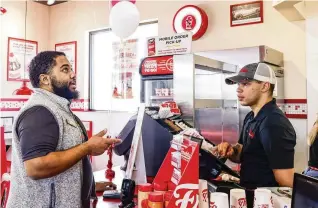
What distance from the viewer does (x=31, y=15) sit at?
214 inches

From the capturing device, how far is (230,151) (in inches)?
73.8

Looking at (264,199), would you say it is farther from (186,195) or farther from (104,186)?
(104,186)

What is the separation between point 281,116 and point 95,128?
3.75m

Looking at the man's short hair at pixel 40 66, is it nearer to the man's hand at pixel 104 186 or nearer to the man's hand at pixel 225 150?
the man's hand at pixel 104 186

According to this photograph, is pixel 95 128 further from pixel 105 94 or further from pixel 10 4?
pixel 10 4

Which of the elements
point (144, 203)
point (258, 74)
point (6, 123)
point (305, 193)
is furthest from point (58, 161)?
point (6, 123)

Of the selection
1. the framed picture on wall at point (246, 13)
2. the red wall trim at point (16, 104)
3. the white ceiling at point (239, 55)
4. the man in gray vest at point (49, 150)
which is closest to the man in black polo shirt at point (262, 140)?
the man in gray vest at point (49, 150)

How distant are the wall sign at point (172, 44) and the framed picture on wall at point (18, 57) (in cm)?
325

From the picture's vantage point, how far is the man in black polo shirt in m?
1.62

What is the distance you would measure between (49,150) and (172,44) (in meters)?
1.33

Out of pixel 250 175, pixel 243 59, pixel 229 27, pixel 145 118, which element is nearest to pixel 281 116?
pixel 250 175

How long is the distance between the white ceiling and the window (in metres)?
1.39

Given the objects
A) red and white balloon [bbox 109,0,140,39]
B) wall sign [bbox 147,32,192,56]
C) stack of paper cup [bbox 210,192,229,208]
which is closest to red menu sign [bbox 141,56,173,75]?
wall sign [bbox 147,32,192,56]

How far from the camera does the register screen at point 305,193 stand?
901 mm
